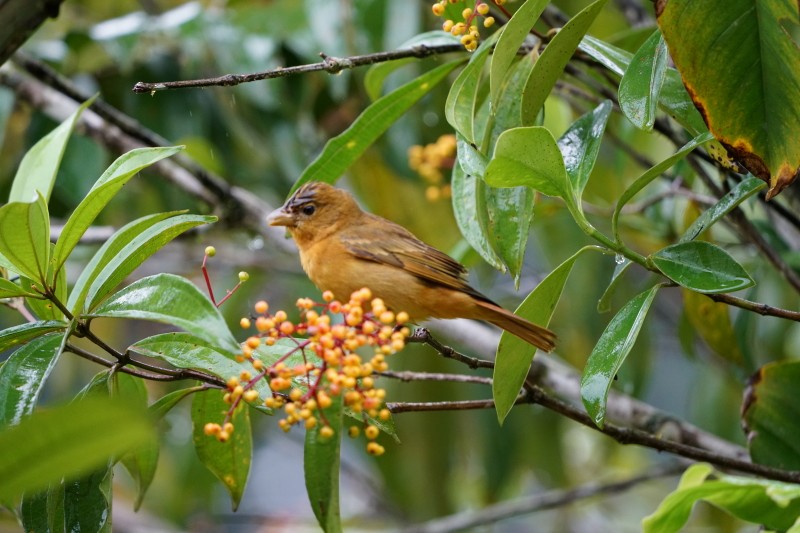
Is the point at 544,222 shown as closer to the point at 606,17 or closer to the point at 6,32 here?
the point at 606,17

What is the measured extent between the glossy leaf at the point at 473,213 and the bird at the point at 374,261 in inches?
13.5

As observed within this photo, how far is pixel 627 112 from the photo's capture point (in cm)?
181

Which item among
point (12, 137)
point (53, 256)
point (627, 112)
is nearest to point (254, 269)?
point (12, 137)

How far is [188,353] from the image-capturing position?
1894 millimetres

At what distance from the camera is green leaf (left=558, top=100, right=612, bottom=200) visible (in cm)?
195

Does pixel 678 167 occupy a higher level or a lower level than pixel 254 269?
lower

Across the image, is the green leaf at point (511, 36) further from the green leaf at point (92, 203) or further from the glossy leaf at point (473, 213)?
the green leaf at point (92, 203)

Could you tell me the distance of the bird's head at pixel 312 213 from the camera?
3170 mm

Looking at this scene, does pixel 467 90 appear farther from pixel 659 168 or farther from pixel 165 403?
pixel 165 403

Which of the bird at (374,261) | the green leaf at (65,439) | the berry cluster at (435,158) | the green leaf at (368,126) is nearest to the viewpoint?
the green leaf at (65,439)

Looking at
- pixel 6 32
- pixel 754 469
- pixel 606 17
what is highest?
pixel 606 17

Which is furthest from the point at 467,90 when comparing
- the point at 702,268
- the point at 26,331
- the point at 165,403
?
the point at 26,331

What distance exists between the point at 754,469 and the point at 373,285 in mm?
1221

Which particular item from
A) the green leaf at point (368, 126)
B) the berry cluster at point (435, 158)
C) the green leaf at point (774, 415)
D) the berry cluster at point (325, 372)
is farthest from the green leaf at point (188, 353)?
the berry cluster at point (435, 158)
